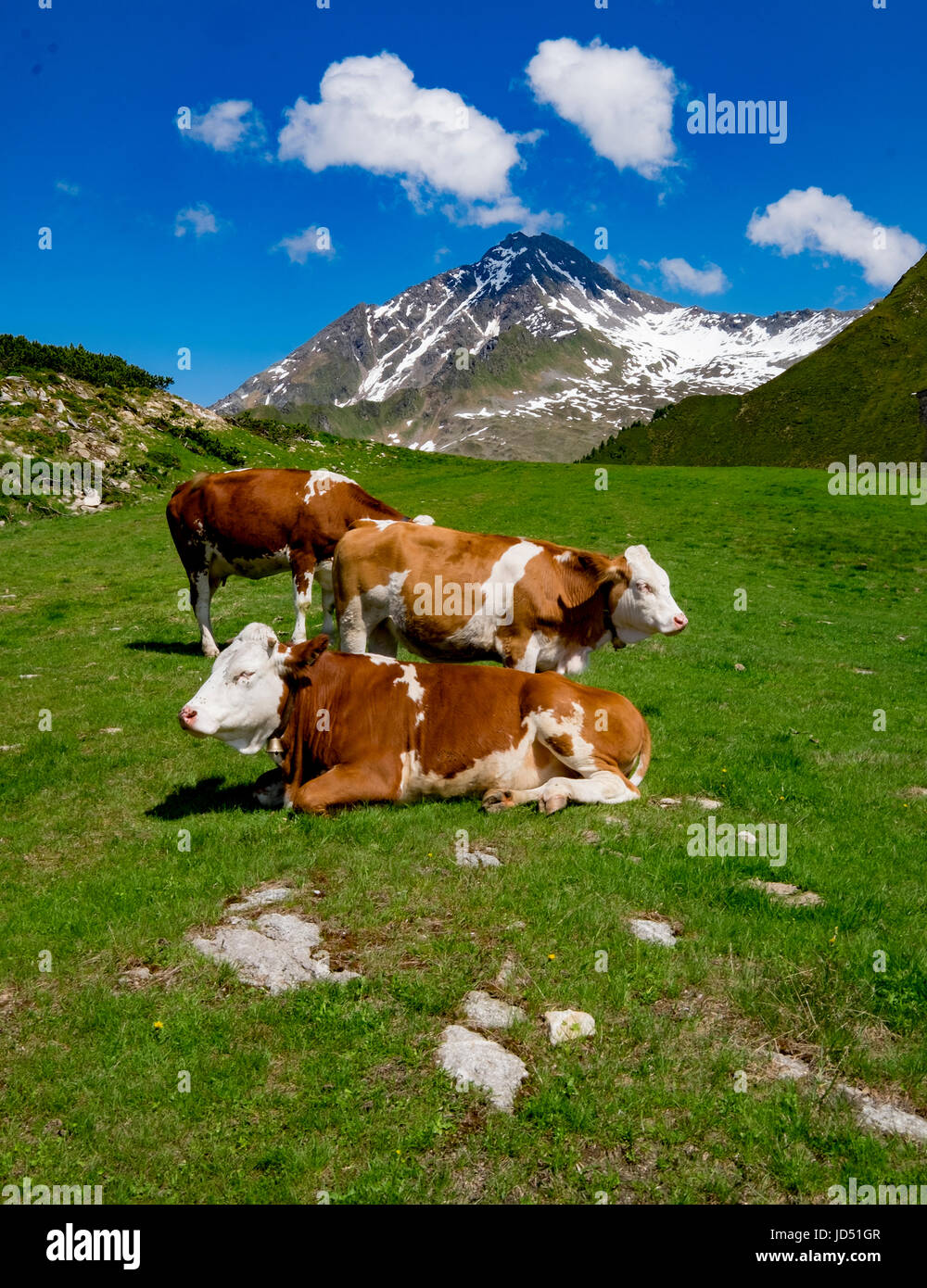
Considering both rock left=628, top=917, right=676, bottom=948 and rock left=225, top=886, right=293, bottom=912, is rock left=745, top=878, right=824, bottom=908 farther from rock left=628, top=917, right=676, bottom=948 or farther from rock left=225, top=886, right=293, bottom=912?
rock left=225, top=886, right=293, bottom=912

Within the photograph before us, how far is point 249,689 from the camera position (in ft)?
24.1

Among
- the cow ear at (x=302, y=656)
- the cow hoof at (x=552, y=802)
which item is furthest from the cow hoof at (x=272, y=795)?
the cow hoof at (x=552, y=802)

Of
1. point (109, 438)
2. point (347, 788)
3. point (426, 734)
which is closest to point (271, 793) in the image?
point (347, 788)

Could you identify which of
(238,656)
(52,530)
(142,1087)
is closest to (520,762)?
(238,656)

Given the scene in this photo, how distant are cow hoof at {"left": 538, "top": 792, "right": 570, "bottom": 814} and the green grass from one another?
16 cm

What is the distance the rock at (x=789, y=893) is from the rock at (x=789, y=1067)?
5.51 ft

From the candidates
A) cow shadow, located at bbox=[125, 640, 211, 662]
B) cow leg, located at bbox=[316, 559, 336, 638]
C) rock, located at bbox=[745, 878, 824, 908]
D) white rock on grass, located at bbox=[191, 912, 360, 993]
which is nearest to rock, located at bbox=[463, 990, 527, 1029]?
white rock on grass, located at bbox=[191, 912, 360, 993]

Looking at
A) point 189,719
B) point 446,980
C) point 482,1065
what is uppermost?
point 189,719

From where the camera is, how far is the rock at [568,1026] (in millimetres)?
4551

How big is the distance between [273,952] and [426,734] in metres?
2.87

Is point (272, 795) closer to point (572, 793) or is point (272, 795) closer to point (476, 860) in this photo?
point (476, 860)

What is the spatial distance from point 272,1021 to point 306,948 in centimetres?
72

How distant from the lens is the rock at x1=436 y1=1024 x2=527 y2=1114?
417 cm

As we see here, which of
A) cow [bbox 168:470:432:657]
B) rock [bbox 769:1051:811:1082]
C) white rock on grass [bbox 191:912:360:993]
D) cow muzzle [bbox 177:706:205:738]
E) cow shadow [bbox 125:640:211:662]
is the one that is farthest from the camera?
cow shadow [bbox 125:640:211:662]
